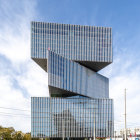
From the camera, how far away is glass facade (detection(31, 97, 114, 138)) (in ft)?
287

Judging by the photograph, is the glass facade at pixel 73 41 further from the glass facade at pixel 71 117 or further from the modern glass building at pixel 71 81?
the glass facade at pixel 71 117

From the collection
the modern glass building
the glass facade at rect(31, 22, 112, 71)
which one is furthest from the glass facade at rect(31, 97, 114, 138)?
the glass facade at rect(31, 22, 112, 71)

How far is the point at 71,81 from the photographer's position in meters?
94.7

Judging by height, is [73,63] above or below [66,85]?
above

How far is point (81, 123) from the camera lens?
91.2 meters

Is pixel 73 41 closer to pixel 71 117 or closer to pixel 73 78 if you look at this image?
pixel 73 78

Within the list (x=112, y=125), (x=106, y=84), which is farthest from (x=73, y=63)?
(x=112, y=125)

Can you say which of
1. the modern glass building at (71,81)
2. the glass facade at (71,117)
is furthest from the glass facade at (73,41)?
the glass facade at (71,117)

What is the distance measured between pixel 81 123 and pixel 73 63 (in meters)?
33.8

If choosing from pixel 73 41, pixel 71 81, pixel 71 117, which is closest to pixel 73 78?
pixel 71 81

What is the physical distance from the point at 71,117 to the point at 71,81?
1976cm

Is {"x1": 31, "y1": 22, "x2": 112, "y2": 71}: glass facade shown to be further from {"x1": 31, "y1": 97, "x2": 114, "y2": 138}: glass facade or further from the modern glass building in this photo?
{"x1": 31, "y1": 97, "x2": 114, "y2": 138}: glass facade

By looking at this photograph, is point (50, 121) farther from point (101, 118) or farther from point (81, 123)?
point (101, 118)

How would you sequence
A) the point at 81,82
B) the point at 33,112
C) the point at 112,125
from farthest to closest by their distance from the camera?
the point at 81,82
the point at 112,125
the point at 33,112
